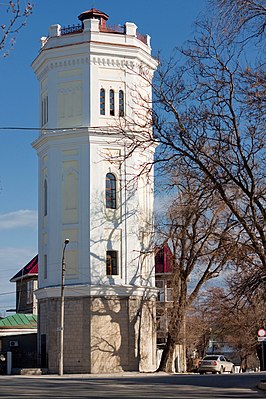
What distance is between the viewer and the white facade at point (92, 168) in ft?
174

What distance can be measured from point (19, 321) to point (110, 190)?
2278cm

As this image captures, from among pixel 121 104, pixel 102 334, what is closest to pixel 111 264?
pixel 102 334

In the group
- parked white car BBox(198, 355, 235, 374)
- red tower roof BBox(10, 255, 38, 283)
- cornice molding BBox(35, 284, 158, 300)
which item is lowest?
parked white car BBox(198, 355, 235, 374)

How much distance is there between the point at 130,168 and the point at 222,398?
103 feet

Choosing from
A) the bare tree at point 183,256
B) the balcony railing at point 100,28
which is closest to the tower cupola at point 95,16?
the balcony railing at point 100,28

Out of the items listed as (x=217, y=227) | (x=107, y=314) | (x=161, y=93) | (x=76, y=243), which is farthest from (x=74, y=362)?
(x=161, y=93)

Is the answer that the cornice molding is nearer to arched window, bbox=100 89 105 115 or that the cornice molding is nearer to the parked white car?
the parked white car

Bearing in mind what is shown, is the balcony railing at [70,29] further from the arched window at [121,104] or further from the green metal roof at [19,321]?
the green metal roof at [19,321]

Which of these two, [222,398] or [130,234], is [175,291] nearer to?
[130,234]

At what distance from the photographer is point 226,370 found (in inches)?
2176

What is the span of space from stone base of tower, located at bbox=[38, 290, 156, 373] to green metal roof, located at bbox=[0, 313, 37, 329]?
54.1ft

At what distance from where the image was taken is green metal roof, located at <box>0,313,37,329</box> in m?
69.9

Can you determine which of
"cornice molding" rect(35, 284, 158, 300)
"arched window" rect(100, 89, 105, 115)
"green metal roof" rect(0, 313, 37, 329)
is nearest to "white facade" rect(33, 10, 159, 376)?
"cornice molding" rect(35, 284, 158, 300)

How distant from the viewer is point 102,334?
5166 cm
